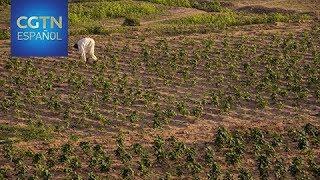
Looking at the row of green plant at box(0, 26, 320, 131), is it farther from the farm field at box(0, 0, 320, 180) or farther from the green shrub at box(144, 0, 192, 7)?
the green shrub at box(144, 0, 192, 7)

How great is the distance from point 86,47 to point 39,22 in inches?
192

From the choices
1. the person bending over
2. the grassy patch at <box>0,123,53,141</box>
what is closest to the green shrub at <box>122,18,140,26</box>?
the person bending over

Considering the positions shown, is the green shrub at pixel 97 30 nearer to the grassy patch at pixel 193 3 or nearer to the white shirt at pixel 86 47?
the white shirt at pixel 86 47

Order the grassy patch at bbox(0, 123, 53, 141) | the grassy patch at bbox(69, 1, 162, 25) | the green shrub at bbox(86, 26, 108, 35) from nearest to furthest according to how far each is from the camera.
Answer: the grassy patch at bbox(0, 123, 53, 141)
the green shrub at bbox(86, 26, 108, 35)
the grassy patch at bbox(69, 1, 162, 25)

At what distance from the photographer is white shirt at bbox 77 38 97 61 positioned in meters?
32.5

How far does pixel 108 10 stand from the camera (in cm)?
4941

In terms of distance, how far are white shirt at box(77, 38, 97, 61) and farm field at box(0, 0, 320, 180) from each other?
20.1 inches

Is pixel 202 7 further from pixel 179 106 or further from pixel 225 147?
pixel 225 147

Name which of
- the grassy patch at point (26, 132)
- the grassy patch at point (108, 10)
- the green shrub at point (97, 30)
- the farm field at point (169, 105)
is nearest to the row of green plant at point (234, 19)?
the farm field at point (169, 105)

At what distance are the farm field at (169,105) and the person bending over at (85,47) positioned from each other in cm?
48

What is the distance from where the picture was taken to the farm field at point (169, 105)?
20.7 metres

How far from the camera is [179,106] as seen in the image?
26203 mm

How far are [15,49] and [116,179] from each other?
15.2m

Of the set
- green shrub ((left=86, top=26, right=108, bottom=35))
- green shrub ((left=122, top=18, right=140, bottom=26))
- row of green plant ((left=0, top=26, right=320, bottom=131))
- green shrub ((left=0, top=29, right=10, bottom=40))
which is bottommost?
row of green plant ((left=0, top=26, right=320, bottom=131))
